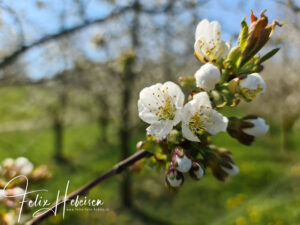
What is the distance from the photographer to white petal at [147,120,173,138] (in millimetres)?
824

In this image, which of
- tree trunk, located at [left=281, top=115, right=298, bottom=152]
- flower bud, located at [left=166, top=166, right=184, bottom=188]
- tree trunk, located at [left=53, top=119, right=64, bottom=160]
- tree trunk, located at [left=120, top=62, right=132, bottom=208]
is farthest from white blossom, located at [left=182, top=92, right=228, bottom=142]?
tree trunk, located at [left=281, top=115, right=298, bottom=152]

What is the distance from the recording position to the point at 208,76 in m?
0.83

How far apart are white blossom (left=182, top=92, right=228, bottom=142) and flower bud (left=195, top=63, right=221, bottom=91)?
42 millimetres

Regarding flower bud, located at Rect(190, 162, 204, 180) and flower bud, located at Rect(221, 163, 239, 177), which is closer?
flower bud, located at Rect(190, 162, 204, 180)

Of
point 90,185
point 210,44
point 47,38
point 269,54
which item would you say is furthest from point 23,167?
point 47,38

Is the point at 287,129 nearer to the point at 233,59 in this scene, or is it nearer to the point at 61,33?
the point at 61,33

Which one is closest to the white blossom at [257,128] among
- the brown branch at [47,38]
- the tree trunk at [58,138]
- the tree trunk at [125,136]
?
the brown branch at [47,38]

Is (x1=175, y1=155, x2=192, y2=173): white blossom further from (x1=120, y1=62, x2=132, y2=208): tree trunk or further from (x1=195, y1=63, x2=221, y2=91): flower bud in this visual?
(x1=120, y1=62, x2=132, y2=208): tree trunk

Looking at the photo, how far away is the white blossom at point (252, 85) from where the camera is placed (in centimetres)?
84

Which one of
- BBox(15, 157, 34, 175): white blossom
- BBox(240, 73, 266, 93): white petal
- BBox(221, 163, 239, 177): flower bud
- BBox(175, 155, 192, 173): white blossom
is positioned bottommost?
BBox(15, 157, 34, 175): white blossom

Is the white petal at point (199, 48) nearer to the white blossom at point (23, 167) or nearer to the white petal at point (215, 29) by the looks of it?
the white petal at point (215, 29)

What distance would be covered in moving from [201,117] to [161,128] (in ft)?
0.40

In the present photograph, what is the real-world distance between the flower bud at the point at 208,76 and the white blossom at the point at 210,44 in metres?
0.12

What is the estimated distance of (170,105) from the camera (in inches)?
38.2
